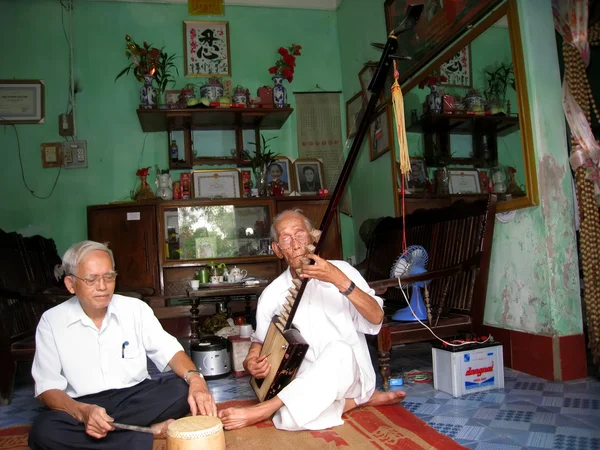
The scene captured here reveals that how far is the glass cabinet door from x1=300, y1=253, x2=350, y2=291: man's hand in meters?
3.42

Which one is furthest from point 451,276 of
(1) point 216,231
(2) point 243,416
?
(1) point 216,231

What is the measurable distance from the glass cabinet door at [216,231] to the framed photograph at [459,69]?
8.19ft

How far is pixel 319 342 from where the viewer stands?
2352 millimetres

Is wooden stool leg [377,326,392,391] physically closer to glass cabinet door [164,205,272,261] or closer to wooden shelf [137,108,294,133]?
glass cabinet door [164,205,272,261]

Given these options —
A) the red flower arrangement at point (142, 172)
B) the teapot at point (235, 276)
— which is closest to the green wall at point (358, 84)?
the teapot at point (235, 276)

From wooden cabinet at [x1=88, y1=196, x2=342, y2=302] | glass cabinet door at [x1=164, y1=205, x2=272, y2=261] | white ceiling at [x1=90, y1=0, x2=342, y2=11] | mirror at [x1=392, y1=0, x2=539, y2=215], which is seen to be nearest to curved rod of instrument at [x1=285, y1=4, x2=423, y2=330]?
mirror at [x1=392, y1=0, x2=539, y2=215]

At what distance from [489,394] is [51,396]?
2.11 metres

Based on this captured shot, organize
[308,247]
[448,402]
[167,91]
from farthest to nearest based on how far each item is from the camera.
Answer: [167,91] → [448,402] → [308,247]

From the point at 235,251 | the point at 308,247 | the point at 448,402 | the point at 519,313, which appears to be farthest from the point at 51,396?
the point at 235,251

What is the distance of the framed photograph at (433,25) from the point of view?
11.1 feet

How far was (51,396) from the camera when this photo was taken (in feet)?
6.29

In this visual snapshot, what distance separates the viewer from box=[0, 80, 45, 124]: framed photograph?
5.58 meters

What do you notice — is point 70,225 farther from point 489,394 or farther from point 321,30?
point 489,394

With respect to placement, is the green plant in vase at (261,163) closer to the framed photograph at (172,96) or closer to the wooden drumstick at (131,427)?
the framed photograph at (172,96)
